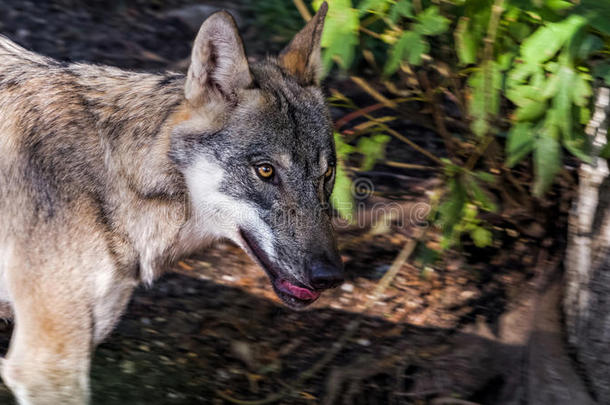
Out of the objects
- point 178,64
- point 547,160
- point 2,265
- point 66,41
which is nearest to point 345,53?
point 547,160

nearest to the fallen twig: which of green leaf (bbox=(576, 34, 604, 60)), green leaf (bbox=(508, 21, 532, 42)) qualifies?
green leaf (bbox=(508, 21, 532, 42))

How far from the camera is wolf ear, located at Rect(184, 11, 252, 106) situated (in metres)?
2.80

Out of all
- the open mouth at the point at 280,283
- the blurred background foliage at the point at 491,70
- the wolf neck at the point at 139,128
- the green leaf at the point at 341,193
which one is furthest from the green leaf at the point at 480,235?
the wolf neck at the point at 139,128

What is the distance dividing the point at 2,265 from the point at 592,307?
9.14 feet

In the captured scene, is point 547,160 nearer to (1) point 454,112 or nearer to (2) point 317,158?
(2) point 317,158

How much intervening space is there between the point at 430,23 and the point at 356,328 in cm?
194

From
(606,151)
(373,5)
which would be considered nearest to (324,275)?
(373,5)

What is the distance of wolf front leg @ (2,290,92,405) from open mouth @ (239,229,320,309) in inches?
28.0

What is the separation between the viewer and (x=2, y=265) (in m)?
2.97

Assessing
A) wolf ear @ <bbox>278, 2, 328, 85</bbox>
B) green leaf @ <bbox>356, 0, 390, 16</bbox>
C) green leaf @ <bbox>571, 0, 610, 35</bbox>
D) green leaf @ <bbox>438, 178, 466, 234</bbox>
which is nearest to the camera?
green leaf @ <bbox>571, 0, 610, 35</bbox>

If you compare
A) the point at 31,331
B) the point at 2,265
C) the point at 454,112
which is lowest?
the point at 31,331

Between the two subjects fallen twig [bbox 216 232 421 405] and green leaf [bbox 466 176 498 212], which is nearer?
green leaf [bbox 466 176 498 212]

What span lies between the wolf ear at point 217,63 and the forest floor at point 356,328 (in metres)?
0.84

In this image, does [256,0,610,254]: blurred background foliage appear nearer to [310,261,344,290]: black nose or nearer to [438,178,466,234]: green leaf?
[438,178,466,234]: green leaf
